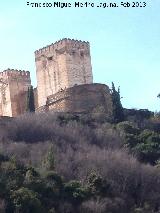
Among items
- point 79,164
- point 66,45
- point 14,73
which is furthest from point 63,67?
point 79,164

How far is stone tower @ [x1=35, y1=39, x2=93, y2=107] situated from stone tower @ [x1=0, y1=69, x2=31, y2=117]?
109 centimetres

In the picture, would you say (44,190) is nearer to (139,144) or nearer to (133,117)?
(139,144)

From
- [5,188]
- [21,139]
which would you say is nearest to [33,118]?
[21,139]

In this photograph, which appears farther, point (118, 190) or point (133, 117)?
point (133, 117)

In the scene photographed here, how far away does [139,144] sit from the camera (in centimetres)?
4528

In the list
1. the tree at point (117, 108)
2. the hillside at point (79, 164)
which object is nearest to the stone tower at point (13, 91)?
the hillside at point (79, 164)

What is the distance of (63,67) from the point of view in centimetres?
5319

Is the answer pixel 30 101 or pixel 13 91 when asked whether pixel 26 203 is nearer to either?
pixel 30 101

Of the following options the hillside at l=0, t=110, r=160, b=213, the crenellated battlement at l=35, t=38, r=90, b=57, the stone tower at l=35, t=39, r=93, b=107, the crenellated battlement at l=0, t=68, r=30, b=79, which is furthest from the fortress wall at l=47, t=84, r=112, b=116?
the crenellated battlement at l=0, t=68, r=30, b=79

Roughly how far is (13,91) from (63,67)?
365 cm

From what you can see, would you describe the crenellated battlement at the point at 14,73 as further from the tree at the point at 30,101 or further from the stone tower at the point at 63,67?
the tree at the point at 30,101

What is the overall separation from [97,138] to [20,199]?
1240cm

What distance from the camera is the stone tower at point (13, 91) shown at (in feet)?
178

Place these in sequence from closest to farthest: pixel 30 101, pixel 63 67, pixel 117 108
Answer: pixel 117 108
pixel 30 101
pixel 63 67
